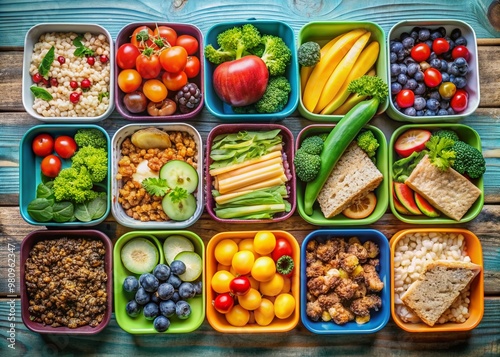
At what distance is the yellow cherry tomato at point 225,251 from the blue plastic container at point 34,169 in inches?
20.5

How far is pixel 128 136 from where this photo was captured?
2297 mm

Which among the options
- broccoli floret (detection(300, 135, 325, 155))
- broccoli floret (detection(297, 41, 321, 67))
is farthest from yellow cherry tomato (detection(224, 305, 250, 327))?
broccoli floret (detection(297, 41, 321, 67))

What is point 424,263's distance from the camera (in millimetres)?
2262

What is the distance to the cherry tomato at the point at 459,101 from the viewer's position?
7.47 ft

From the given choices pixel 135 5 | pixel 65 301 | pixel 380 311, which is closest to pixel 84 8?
pixel 135 5

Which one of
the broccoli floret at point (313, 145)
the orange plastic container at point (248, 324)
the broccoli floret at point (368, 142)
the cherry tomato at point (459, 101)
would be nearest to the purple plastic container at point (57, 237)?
the orange plastic container at point (248, 324)

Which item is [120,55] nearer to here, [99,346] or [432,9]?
[99,346]

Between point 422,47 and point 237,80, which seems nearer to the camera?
point 237,80

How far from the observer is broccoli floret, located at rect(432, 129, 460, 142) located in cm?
224

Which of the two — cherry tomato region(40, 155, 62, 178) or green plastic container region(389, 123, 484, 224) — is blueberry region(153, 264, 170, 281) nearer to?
cherry tomato region(40, 155, 62, 178)

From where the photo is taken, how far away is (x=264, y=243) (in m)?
2.15

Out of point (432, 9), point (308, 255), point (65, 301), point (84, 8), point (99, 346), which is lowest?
point (99, 346)

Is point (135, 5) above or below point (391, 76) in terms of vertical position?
above

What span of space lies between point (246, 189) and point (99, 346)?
101 cm
